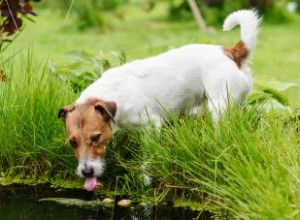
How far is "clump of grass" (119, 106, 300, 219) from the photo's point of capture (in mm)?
4344

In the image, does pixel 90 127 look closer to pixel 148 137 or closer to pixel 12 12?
pixel 148 137

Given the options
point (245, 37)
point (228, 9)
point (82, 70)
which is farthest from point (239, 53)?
point (228, 9)

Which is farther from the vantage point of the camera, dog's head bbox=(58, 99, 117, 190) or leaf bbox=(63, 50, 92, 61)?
leaf bbox=(63, 50, 92, 61)

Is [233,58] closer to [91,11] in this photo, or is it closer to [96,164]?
[96,164]

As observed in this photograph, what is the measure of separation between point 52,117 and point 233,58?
141 centimetres

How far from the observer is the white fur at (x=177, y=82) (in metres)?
5.56

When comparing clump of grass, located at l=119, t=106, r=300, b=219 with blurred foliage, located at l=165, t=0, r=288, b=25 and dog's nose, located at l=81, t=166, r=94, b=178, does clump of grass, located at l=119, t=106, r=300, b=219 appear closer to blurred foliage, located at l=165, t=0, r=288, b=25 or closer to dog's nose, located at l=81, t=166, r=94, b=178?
dog's nose, located at l=81, t=166, r=94, b=178

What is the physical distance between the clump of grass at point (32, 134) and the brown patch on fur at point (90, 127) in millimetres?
563

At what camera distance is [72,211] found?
17.1 feet

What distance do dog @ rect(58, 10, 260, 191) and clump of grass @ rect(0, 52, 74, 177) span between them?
0.43 metres

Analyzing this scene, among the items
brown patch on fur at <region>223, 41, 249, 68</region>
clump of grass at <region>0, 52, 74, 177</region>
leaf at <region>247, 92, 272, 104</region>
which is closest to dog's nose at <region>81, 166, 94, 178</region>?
clump of grass at <region>0, 52, 74, 177</region>

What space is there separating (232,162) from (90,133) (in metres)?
0.97

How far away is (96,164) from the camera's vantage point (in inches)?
204

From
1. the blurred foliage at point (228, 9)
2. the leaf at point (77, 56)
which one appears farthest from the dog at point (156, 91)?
the blurred foliage at point (228, 9)
